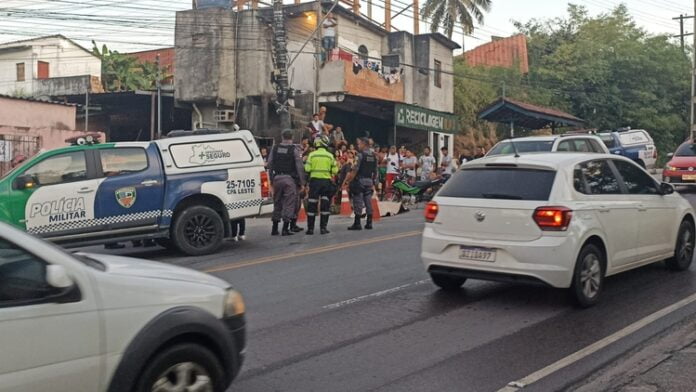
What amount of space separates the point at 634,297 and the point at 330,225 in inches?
322

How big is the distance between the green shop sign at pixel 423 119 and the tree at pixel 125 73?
14290 mm

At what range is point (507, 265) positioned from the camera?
6.98 meters

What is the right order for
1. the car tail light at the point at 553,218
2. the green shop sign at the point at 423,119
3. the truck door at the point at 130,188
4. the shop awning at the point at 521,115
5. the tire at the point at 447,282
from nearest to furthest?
the car tail light at the point at 553,218 → the tire at the point at 447,282 → the truck door at the point at 130,188 → the shop awning at the point at 521,115 → the green shop sign at the point at 423,119

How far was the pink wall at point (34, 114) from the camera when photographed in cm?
2186

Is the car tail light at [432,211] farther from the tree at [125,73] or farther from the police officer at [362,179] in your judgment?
the tree at [125,73]

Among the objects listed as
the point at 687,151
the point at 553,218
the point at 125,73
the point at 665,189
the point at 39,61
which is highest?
the point at 39,61

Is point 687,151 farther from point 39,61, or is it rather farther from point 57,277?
point 39,61

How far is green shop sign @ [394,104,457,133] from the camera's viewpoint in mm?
26328

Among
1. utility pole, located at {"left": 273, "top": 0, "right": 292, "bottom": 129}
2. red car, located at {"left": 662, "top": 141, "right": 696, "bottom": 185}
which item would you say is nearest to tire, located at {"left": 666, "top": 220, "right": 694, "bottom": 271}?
red car, located at {"left": 662, "top": 141, "right": 696, "bottom": 185}

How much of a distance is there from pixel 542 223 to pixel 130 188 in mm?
6254

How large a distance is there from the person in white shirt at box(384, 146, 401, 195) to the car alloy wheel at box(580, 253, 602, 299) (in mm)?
13601

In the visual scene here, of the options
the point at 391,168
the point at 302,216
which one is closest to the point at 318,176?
the point at 302,216

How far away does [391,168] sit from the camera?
21.2 metres

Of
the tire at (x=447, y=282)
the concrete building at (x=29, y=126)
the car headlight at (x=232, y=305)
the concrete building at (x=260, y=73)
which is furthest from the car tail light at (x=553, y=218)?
the concrete building at (x=260, y=73)
